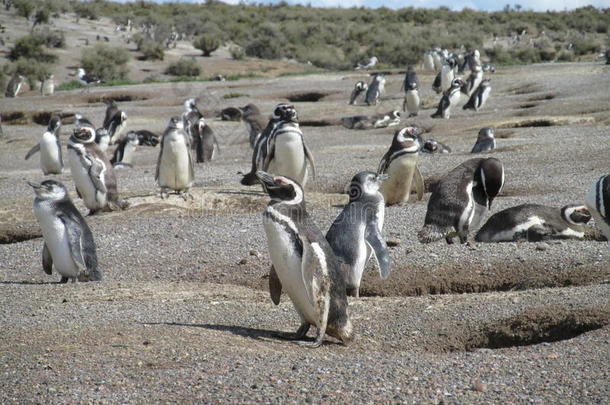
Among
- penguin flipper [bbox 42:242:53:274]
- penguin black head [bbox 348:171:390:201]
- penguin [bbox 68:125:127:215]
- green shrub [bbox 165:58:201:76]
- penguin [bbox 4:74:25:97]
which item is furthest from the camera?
green shrub [bbox 165:58:201:76]

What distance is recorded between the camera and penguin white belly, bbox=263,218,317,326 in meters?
4.64

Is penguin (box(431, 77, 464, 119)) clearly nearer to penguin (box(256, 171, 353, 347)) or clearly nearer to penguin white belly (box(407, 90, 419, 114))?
penguin white belly (box(407, 90, 419, 114))

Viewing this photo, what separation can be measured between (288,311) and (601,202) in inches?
94.7

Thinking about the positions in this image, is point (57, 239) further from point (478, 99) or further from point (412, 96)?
point (478, 99)

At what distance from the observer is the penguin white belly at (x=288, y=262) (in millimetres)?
4637

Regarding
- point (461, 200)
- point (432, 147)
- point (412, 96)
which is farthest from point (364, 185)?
point (412, 96)

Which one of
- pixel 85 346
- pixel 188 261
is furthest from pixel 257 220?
pixel 85 346

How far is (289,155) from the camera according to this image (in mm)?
9977

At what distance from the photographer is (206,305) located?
5.69 metres

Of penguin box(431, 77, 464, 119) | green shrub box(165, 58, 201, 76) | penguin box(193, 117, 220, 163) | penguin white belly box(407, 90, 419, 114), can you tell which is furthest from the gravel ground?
green shrub box(165, 58, 201, 76)

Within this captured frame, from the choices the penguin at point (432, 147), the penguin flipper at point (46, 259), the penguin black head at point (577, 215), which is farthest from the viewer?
the penguin at point (432, 147)

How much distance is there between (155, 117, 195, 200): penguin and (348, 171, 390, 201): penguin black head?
12.6 feet

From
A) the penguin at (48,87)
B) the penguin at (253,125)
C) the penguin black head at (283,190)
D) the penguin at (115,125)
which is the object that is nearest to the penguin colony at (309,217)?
the penguin black head at (283,190)

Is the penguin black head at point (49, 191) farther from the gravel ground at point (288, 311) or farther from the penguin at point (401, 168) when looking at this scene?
the penguin at point (401, 168)
